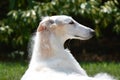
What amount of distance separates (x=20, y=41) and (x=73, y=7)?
140cm

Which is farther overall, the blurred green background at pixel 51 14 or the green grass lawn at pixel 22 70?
the blurred green background at pixel 51 14

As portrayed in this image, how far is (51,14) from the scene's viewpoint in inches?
440

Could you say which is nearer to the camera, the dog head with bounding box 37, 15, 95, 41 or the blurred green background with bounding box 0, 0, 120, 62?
the dog head with bounding box 37, 15, 95, 41

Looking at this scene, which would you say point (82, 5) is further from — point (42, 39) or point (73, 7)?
point (42, 39)

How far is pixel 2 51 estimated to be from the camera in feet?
41.8

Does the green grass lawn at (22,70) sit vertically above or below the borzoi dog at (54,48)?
below

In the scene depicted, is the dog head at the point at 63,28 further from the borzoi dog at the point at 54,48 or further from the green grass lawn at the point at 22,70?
the green grass lawn at the point at 22,70

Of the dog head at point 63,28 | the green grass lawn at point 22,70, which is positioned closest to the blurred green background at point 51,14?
the green grass lawn at point 22,70

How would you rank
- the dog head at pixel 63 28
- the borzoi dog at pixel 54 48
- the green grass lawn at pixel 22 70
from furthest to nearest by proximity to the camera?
1. the green grass lawn at pixel 22 70
2. the dog head at pixel 63 28
3. the borzoi dog at pixel 54 48

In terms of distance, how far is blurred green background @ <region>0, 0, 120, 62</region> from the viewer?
11.1 meters

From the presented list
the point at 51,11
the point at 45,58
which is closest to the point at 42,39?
the point at 45,58

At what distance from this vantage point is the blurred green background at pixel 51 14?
11094 millimetres

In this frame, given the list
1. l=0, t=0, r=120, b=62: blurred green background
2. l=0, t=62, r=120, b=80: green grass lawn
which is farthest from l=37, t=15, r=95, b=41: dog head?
l=0, t=0, r=120, b=62: blurred green background

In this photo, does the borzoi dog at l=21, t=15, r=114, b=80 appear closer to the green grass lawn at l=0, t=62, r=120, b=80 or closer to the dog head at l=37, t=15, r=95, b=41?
the dog head at l=37, t=15, r=95, b=41
